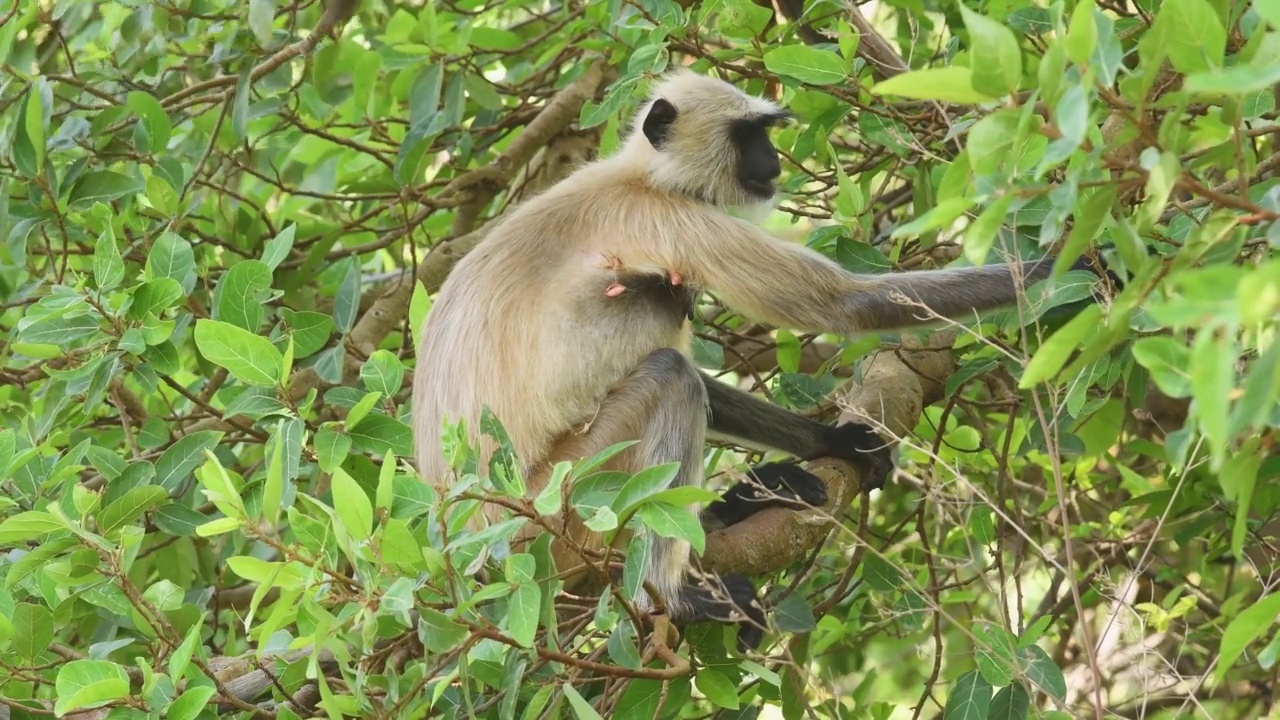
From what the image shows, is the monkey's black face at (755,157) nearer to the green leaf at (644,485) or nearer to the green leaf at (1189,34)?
the green leaf at (644,485)

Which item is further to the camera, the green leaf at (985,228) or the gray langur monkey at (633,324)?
the gray langur monkey at (633,324)

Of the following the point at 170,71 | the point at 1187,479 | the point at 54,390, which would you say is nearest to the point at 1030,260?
the point at 1187,479

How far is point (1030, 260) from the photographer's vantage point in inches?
131

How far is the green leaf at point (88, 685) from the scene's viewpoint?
2.40 meters

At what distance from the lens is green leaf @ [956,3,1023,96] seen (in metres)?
1.67

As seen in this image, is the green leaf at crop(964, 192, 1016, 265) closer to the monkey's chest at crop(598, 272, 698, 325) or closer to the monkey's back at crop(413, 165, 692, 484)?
the monkey's back at crop(413, 165, 692, 484)

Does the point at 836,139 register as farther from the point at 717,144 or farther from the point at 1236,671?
the point at 1236,671

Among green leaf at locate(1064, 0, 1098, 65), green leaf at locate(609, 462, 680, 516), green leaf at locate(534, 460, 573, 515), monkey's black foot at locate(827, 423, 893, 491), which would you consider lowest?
monkey's black foot at locate(827, 423, 893, 491)

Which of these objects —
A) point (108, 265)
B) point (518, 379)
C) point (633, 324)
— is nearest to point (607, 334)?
point (633, 324)

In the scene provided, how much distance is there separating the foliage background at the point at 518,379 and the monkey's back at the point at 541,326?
0.83 ft

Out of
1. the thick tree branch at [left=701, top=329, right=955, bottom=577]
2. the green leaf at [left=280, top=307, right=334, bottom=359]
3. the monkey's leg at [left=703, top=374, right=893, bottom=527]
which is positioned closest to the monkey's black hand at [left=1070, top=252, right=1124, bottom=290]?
the thick tree branch at [left=701, top=329, right=955, bottom=577]

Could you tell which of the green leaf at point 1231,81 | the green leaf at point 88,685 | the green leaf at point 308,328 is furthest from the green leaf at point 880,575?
the green leaf at point 1231,81

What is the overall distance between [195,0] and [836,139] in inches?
89.0

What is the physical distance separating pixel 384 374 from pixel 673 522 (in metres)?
1.11
